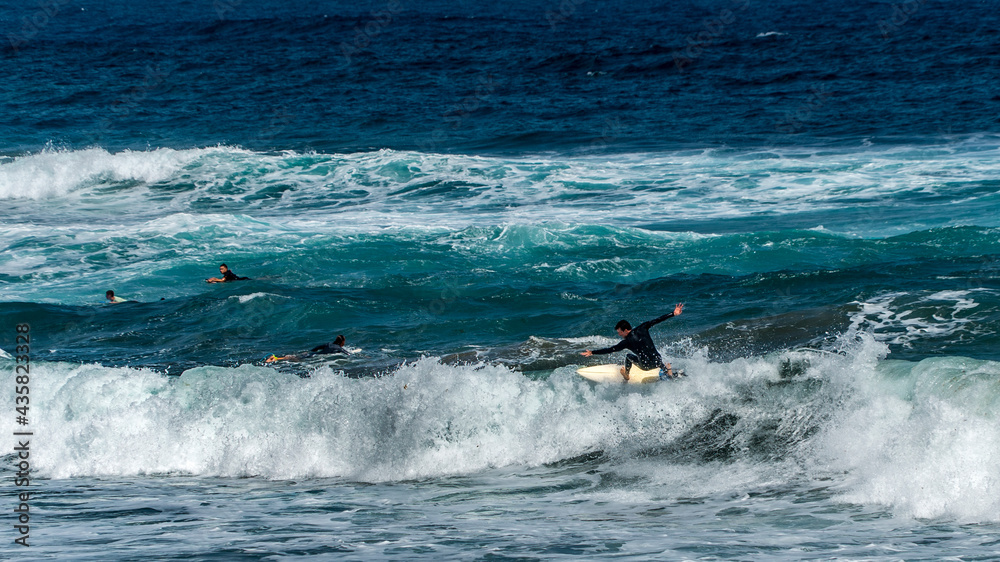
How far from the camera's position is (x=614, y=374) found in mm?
13664

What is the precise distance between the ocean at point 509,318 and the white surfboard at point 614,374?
0.41 feet

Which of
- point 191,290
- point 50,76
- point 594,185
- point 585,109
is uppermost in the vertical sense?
point 50,76

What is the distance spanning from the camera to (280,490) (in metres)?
12.1

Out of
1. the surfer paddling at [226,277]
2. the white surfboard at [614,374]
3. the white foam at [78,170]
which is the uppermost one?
the white foam at [78,170]

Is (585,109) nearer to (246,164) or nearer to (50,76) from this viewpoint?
(246,164)

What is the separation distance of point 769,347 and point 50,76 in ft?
168

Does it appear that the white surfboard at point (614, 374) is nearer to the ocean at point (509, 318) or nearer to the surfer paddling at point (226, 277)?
the ocean at point (509, 318)

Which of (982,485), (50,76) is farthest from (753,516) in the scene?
(50,76)

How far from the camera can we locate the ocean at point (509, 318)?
10.4m

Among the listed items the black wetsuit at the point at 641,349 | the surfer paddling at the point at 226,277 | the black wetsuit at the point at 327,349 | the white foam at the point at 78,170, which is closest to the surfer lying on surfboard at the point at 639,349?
the black wetsuit at the point at 641,349

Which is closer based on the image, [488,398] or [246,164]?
[488,398]

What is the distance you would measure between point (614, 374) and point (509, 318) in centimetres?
510

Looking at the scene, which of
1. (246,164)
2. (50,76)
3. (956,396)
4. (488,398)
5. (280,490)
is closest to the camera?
(956,396)

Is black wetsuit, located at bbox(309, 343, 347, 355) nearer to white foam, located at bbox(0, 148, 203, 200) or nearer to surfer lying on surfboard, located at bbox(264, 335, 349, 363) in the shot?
surfer lying on surfboard, located at bbox(264, 335, 349, 363)
